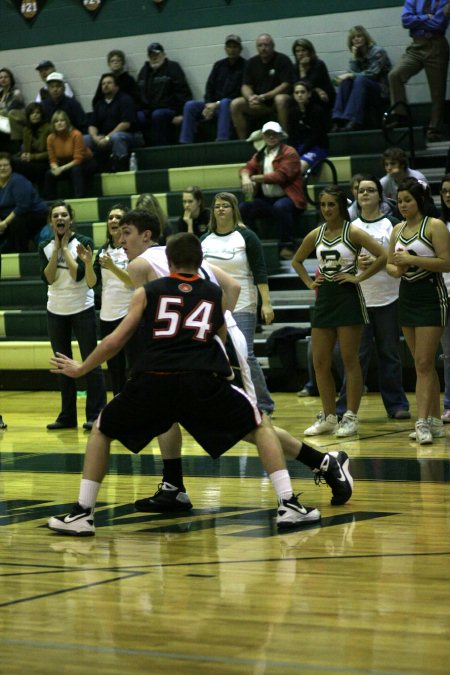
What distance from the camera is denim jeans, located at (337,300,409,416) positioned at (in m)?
8.46

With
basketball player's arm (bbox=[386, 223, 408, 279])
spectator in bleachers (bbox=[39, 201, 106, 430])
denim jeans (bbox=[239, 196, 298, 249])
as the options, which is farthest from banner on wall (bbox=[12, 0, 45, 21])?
basketball player's arm (bbox=[386, 223, 408, 279])

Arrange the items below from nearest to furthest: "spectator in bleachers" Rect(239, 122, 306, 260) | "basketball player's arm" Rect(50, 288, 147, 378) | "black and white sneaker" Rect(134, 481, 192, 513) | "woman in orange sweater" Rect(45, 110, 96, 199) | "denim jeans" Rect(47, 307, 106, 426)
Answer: "basketball player's arm" Rect(50, 288, 147, 378) → "black and white sneaker" Rect(134, 481, 192, 513) → "denim jeans" Rect(47, 307, 106, 426) → "spectator in bleachers" Rect(239, 122, 306, 260) → "woman in orange sweater" Rect(45, 110, 96, 199)

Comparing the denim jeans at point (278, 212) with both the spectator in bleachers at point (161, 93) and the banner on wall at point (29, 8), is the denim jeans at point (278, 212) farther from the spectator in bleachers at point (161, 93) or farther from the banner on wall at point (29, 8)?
the banner on wall at point (29, 8)

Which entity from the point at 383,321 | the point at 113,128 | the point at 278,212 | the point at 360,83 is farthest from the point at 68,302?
the point at 113,128

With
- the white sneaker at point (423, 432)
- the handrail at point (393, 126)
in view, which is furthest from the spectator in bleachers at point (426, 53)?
the white sneaker at point (423, 432)

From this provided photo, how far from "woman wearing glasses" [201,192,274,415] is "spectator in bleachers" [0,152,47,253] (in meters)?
4.49

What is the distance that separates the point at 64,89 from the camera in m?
13.9

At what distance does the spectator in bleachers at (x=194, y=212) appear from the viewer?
966 cm

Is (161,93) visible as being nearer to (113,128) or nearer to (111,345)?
(113,128)

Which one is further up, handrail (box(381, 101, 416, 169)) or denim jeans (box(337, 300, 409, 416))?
handrail (box(381, 101, 416, 169))

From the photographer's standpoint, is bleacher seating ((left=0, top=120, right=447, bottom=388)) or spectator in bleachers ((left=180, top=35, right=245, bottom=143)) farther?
spectator in bleachers ((left=180, top=35, right=245, bottom=143))

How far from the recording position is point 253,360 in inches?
335

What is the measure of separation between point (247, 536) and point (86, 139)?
365 inches

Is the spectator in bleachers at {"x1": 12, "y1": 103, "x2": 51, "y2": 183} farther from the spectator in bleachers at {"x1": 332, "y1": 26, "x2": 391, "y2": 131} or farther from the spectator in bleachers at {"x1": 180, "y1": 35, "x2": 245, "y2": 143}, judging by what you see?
the spectator in bleachers at {"x1": 332, "y1": 26, "x2": 391, "y2": 131}
